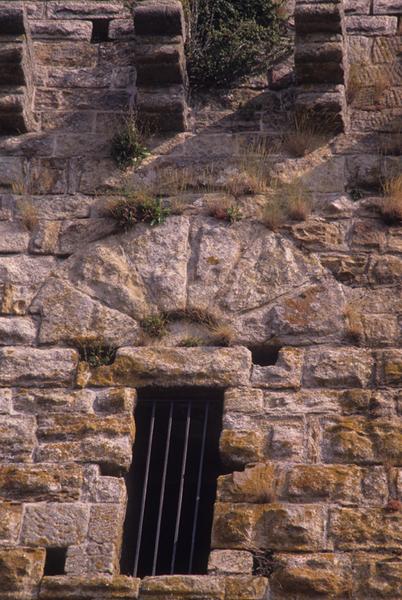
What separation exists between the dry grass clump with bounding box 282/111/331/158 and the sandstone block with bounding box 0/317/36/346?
2003 mm

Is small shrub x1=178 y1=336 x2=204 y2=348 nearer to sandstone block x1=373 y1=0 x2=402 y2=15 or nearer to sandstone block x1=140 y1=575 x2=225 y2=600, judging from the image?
sandstone block x1=140 y1=575 x2=225 y2=600

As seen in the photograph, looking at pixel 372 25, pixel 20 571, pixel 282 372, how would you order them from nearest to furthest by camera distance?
pixel 20 571 → pixel 282 372 → pixel 372 25

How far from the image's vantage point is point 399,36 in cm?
1066

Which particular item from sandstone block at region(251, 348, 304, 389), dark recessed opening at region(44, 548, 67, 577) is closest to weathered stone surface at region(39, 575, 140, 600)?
dark recessed opening at region(44, 548, 67, 577)

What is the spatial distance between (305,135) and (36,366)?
2.31 meters

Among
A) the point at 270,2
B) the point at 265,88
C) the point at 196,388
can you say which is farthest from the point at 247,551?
the point at 270,2

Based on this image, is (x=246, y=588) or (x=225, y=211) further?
(x=225, y=211)

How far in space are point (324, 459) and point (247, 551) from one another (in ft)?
2.28

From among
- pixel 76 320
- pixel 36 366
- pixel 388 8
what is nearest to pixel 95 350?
pixel 76 320

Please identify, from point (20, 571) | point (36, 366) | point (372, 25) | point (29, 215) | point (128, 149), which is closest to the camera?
point (20, 571)

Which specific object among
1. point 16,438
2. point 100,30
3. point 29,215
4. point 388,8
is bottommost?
point 16,438

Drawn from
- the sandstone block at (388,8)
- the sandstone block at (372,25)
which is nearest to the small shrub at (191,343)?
the sandstone block at (372,25)

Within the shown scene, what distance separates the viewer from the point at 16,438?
8.83 metres

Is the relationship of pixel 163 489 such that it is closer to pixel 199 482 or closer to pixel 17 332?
pixel 199 482
